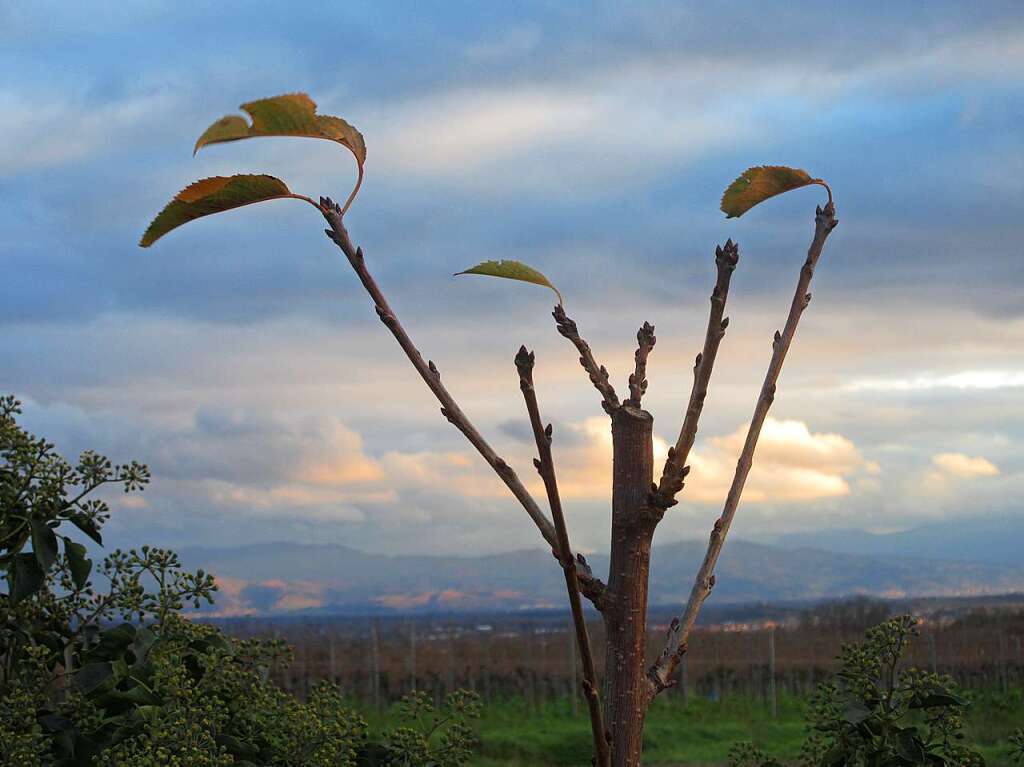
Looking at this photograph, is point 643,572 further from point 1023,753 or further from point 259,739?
point 1023,753

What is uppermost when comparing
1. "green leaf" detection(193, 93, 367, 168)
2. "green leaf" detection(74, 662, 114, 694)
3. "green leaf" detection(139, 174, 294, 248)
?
"green leaf" detection(193, 93, 367, 168)

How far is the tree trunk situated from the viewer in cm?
156

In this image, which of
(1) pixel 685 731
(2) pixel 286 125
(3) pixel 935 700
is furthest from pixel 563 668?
(2) pixel 286 125

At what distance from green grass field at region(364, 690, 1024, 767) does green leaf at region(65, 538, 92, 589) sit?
13.7 meters

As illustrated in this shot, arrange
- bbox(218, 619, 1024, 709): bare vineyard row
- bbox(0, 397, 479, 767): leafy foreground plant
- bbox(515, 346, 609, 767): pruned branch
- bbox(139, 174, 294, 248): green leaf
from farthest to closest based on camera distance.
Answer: bbox(218, 619, 1024, 709): bare vineyard row < bbox(0, 397, 479, 767): leafy foreground plant < bbox(139, 174, 294, 248): green leaf < bbox(515, 346, 609, 767): pruned branch

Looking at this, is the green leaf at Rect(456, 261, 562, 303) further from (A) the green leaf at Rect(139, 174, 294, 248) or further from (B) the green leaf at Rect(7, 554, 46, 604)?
(B) the green leaf at Rect(7, 554, 46, 604)

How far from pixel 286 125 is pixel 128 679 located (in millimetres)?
1864

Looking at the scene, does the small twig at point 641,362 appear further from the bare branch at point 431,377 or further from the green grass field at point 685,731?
the green grass field at point 685,731

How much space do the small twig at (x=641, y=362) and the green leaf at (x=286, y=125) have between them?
543 millimetres

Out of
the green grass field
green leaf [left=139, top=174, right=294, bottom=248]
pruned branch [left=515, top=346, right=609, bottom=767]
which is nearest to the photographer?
pruned branch [left=515, top=346, right=609, bottom=767]

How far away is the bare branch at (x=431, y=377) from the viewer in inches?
60.4

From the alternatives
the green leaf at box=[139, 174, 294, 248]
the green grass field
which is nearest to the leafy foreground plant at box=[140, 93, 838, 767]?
the green leaf at box=[139, 174, 294, 248]

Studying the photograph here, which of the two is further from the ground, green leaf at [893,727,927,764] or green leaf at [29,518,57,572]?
green leaf at [29,518,57,572]

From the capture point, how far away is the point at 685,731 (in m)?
20.0
